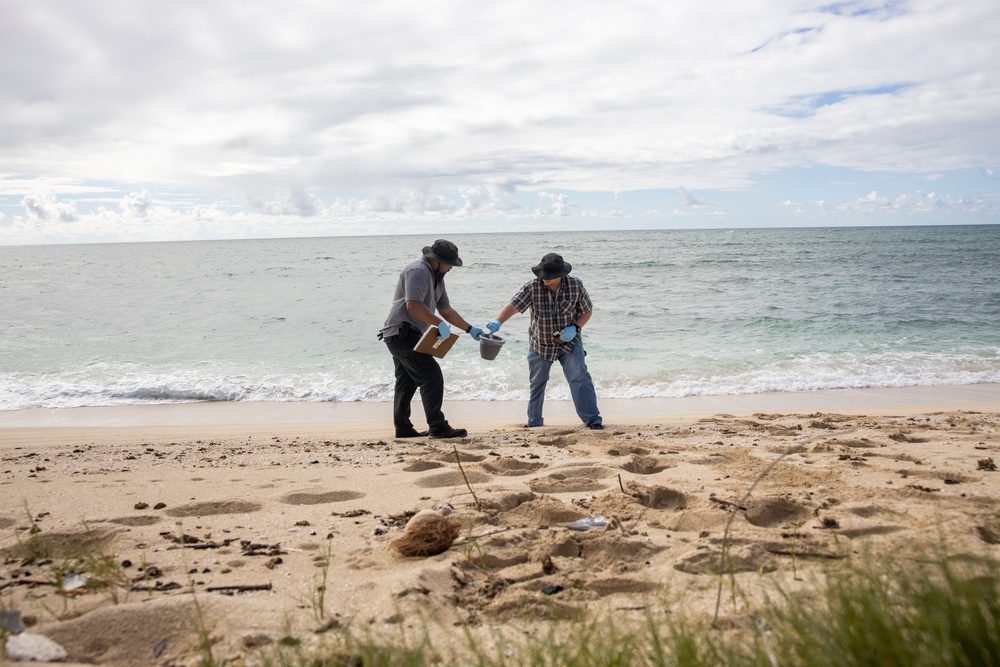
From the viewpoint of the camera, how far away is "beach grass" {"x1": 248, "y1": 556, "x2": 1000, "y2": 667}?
59.9 inches

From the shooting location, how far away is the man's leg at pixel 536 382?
23.2ft

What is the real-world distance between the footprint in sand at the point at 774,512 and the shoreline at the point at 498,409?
410 centimetres

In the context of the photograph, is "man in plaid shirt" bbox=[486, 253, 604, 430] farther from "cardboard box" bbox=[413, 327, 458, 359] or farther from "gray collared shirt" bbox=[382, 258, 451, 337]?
"gray collared shirt" bbox=[382, 258, 451, 337]

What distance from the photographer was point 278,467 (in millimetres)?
5211

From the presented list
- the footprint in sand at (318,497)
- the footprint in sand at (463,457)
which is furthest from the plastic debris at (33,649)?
the footprint in sand at (463,457)

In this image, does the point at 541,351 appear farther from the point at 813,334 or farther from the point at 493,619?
the point at 813,334

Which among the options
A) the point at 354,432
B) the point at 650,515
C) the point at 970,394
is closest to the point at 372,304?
the point at 354,432

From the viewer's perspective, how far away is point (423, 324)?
6.67 m

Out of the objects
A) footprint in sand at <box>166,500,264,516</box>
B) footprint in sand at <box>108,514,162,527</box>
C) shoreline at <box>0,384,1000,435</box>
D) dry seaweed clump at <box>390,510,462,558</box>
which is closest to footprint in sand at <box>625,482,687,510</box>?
dry seaweed clump at <box>390,510,462,558</box>

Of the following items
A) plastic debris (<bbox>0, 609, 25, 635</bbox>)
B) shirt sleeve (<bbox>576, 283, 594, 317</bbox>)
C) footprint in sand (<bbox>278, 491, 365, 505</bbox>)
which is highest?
shirt sleeve (<bbox>576, 283, 594, 317</bbox>)

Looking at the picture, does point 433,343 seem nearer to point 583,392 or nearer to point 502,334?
point 583,392

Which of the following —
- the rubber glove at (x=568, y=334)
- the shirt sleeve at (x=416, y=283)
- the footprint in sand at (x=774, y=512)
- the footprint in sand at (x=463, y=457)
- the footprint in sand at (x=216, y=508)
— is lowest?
the footprint in sand at (x=463, y=457)

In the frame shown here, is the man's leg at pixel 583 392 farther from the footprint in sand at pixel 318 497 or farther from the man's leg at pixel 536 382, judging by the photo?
the footprint in sand at pixel 318 497

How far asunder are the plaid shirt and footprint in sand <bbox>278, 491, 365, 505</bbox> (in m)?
2.97
